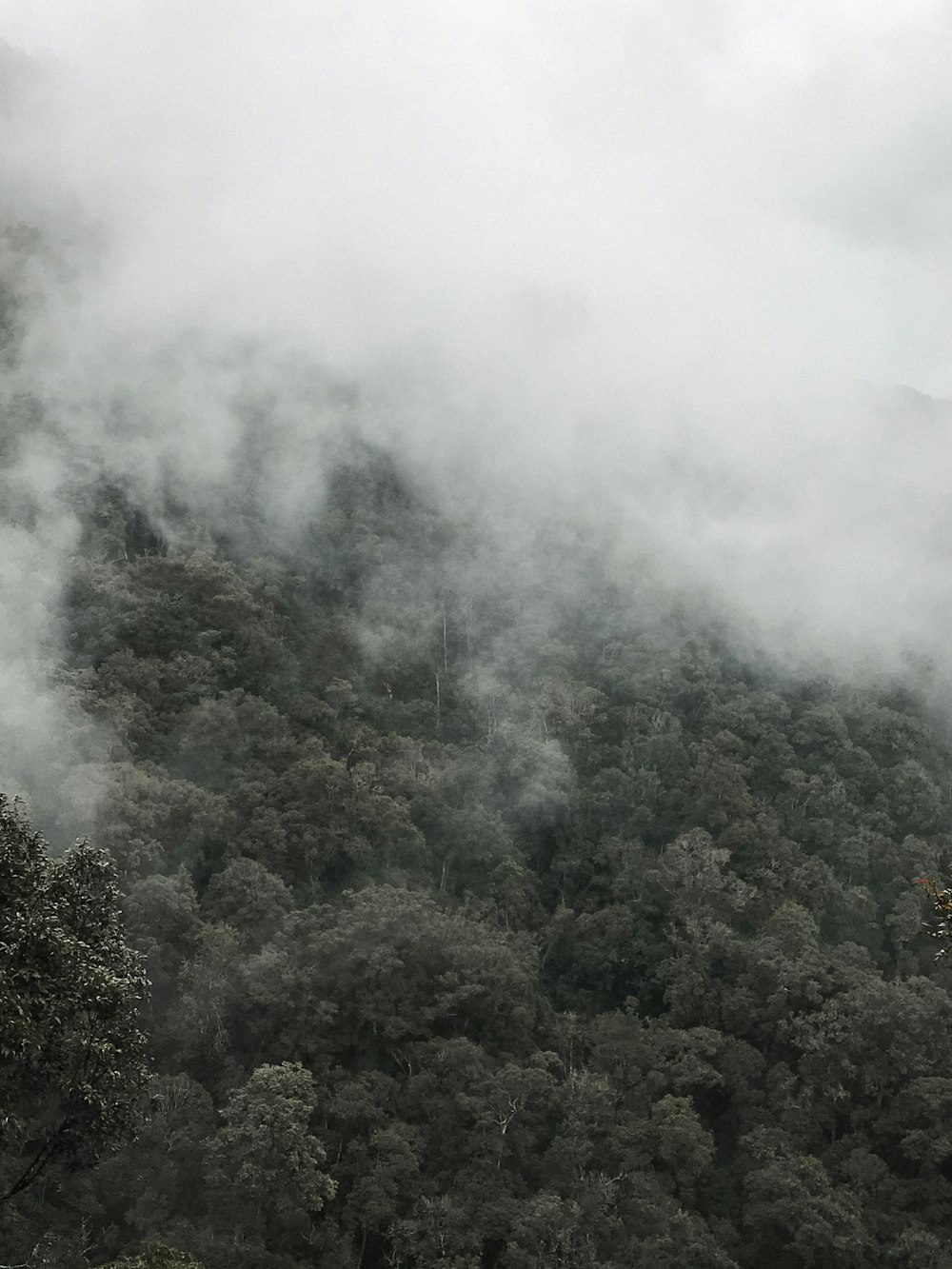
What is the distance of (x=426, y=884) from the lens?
41188 mm

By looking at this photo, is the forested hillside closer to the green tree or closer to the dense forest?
the dense forest

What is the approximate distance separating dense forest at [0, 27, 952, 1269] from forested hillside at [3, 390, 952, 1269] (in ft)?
0.44

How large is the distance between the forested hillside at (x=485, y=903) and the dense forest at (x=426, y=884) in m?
0.14

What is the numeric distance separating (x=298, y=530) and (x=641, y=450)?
26413mm

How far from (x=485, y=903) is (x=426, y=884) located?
2.22 meters

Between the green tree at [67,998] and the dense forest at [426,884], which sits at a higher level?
the dense forest at [426,884]

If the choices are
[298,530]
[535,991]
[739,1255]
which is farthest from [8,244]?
[739,1255]

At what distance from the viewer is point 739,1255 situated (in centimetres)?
2673

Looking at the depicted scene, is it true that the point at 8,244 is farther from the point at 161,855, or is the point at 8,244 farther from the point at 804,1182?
the point at 804,1182

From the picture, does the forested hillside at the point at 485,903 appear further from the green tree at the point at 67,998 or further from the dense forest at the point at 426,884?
the green tree at the point at 67,998

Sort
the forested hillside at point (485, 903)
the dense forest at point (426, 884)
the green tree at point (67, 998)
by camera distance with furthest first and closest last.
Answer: the forested hillside at point (485, 903) → the dense forest at point (426, 884) → the green tree at point (67, 998)

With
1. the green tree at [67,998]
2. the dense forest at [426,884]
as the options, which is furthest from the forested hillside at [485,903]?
the green tree at [67,998]

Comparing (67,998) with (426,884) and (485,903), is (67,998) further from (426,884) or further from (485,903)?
(485,903)

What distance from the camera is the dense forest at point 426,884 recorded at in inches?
972
